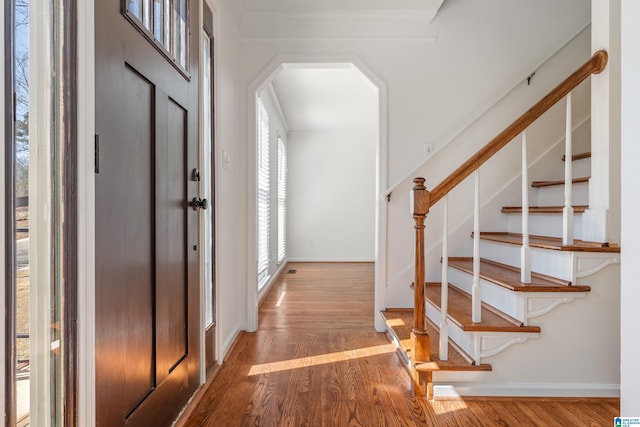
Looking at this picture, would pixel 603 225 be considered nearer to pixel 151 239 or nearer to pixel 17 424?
pixel 151 239

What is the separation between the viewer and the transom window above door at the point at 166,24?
1.22m

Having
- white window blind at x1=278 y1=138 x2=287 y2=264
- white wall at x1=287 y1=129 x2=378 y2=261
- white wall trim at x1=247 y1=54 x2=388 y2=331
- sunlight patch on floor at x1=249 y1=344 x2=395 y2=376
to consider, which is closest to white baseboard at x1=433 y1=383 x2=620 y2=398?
sunlight patch on floor at x1=249 y1=344 x2=395 y2=376

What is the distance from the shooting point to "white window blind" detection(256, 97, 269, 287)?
3926 millimetres

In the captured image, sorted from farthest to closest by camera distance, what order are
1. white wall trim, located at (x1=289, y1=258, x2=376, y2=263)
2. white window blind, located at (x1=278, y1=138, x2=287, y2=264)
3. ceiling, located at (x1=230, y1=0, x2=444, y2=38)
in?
1. white wall trim, located at (x1=289, y1=258, x2=376, y2=263)
2. white window blind, located at (x1=278, y1=138, x2=287, y2=264)
3. ceiling, located at (x1=230, y1=0, x2=444, y2=38)

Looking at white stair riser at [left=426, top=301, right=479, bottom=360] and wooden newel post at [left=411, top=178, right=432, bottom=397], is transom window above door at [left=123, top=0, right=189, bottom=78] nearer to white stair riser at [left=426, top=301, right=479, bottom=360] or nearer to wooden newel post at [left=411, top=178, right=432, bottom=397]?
wooden newel post at [left=411, top=178, right=432, bottom=397]

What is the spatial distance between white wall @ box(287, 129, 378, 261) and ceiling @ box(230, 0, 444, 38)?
3.94 meters

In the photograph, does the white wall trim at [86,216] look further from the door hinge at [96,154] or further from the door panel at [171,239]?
the door panel at [171,239]

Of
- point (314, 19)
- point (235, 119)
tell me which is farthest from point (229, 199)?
point (314, 19)

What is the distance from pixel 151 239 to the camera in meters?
1.31

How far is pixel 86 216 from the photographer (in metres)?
0.95

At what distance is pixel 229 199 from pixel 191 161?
0.76 metres

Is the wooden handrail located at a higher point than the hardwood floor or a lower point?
higher

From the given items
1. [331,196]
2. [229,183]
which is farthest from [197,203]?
[331,196]

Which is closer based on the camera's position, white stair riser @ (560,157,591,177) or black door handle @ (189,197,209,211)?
black door handle @ (189,197,209,211)
